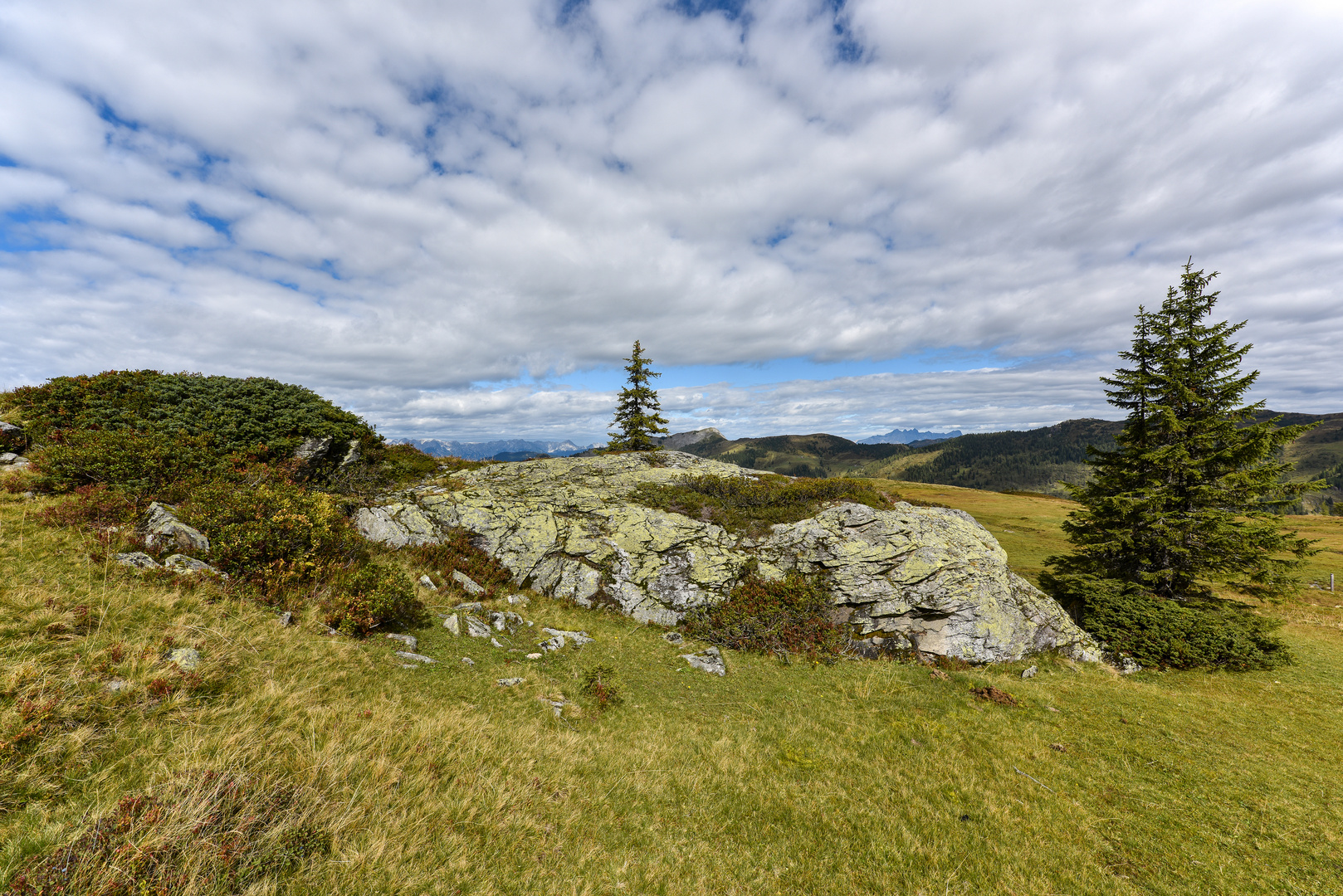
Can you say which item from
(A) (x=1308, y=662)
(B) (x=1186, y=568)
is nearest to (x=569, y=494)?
(B) (x=1186, y=568)

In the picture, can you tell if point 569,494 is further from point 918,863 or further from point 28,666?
point 918,863

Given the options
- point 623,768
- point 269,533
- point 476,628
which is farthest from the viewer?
point 476,628

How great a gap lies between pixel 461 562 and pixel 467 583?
1623mm

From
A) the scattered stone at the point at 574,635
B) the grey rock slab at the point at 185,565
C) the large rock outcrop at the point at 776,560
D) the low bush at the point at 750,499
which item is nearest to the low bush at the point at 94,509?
the grey rock slab at the point at 185,565

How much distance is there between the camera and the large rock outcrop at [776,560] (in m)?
17.6

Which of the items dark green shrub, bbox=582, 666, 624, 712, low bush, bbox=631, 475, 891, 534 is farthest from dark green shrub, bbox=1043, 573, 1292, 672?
dark green shrub, bbox=582, 666, 624, 712

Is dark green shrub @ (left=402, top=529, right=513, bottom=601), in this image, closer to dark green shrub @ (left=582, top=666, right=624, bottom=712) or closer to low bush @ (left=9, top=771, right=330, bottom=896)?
dark green shrub @ (left=582, top=666, right=624, bottom=712)

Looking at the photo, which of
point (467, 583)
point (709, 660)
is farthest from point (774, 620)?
point (467, 583)

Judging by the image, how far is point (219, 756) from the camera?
6254 mm

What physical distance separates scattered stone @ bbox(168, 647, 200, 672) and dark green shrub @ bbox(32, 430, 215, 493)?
941cm

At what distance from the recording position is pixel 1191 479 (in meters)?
20.8

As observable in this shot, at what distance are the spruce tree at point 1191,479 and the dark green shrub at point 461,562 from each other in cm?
2781

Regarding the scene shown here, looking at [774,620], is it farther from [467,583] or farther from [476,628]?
[467,583]

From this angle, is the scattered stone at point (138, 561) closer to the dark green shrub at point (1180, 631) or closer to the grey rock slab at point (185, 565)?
the grey rock slab at point (185, 565)
